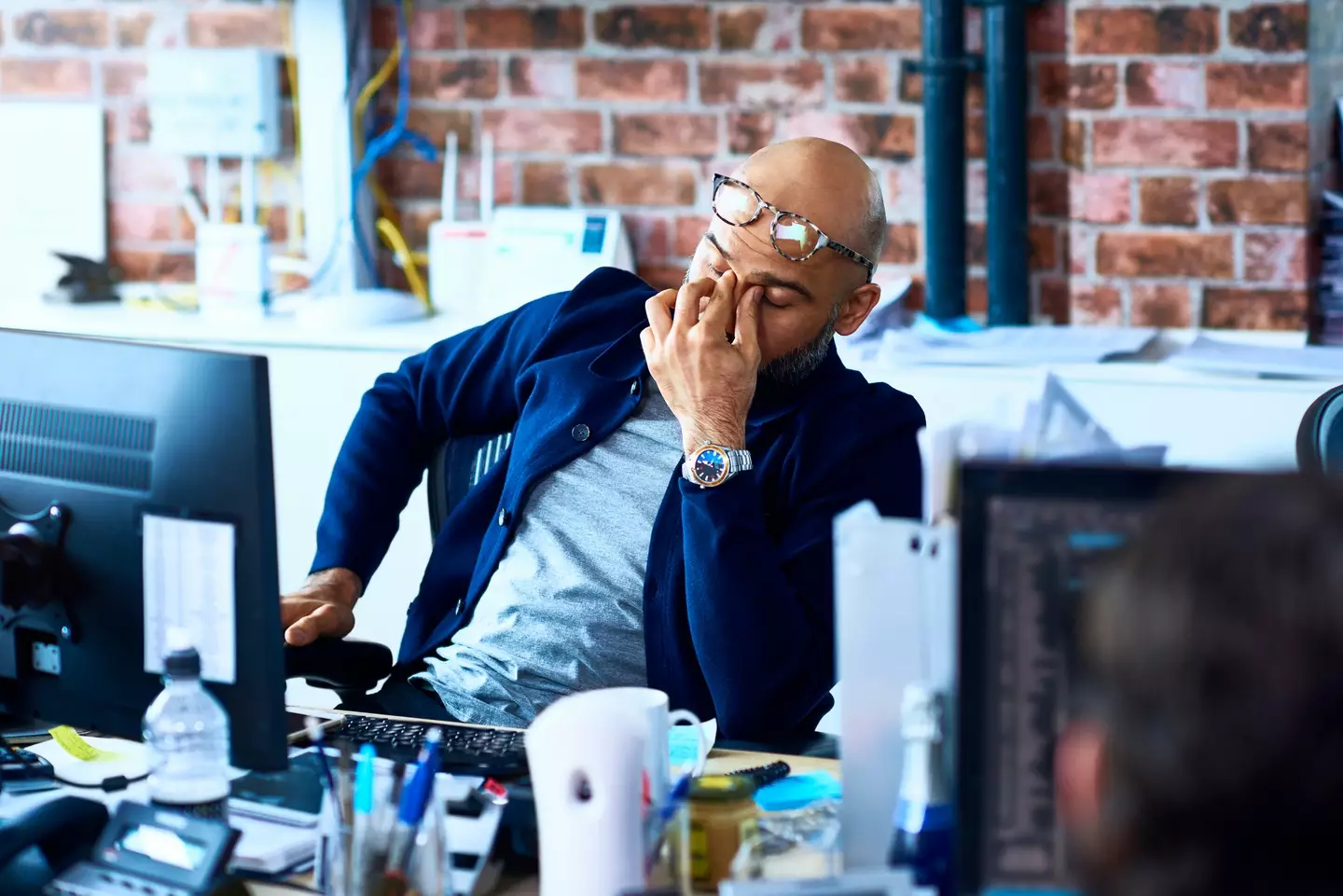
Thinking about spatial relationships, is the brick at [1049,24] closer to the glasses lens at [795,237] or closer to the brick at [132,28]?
the glasses lens at [795,237]

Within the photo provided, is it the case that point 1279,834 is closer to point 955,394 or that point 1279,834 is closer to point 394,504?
point 394,504

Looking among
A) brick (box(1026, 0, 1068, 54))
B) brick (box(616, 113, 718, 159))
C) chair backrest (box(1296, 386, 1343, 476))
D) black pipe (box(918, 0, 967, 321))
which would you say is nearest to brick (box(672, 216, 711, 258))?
brick (box(616, 113, 718, 159))

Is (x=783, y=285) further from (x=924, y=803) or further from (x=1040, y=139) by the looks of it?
(x=1040, y=139)

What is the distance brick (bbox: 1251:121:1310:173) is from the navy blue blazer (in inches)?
42.4

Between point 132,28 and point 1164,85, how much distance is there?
6.77ft

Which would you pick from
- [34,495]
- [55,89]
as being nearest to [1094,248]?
[34,495]

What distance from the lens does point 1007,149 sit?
267 cm

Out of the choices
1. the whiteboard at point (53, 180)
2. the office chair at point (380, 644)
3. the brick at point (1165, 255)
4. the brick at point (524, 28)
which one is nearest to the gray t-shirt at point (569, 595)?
the office chair at point (380, 644)

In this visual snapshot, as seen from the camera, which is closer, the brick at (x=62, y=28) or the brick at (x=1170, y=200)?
the brick at (x=1170, y=200)

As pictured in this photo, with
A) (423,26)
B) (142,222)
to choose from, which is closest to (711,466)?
(423,26)

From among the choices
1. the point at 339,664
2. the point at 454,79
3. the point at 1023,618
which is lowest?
the point at 339,664

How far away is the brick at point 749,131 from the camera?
2902 mm

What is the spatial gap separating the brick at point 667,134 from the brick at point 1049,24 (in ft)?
1.95

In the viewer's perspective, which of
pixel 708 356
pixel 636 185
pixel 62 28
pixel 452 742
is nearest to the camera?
pixel 452 742
